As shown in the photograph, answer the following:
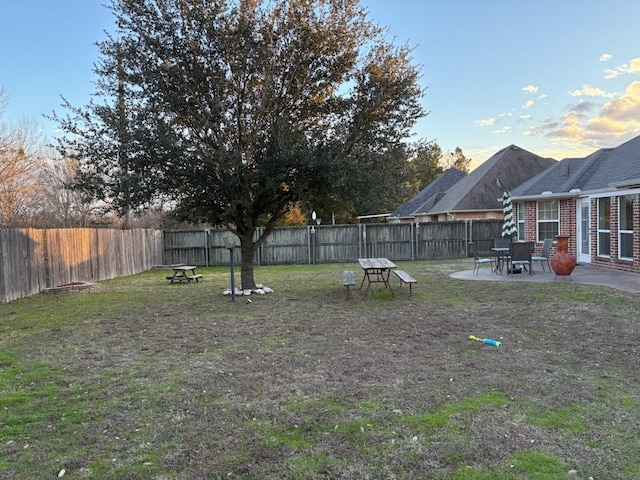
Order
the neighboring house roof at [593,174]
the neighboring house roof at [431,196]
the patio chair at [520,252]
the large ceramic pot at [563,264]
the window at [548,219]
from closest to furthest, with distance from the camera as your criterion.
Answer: the large ceramic pot at [563,264]
the patio chair at [520,252]
the neighboring house roof at [593,174]
the window at [548,219]
the neighboring house roof at [431,196]

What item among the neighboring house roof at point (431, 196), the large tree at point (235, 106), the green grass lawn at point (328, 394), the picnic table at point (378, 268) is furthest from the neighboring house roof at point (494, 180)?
the green grass lawn at point (328, 394)

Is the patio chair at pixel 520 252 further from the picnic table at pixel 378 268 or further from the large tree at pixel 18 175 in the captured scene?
the large tree at pixel 18 175

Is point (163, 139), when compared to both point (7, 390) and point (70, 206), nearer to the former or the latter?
point (7, 390)

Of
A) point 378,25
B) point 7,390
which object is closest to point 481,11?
point 378,25

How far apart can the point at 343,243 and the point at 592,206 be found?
9932 millimetres

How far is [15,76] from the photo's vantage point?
13.9 metres

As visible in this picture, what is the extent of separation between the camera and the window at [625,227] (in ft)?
35.3

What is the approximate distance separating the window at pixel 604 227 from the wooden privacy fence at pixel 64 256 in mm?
15067

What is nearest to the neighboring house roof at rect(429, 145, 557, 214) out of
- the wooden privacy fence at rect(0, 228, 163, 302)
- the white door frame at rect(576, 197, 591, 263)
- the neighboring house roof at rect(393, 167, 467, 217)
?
the neighboring house roof at rect(393, 167, 467, 217)

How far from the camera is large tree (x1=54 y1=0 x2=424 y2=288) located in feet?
27.8

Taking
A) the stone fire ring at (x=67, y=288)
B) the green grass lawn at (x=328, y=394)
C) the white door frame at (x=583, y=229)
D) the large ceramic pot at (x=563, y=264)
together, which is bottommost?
the green grass lawn at (x=328, y=394)

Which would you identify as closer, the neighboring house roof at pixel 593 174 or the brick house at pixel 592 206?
the brick house at pixel 592 206

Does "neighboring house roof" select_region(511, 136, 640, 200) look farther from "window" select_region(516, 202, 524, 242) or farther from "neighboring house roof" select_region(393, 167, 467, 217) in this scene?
"neighboring house roof" select_region(393, 167, 467, 217)

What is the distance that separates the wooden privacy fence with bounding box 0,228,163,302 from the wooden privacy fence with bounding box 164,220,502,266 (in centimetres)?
210
